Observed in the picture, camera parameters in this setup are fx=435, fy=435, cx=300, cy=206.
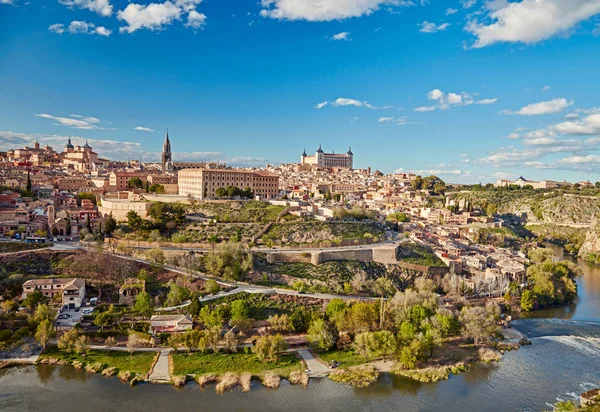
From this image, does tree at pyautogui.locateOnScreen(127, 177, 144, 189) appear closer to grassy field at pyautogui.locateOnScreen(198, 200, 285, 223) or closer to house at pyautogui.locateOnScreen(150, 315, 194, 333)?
grassy field at pyautogui.locateOnScreen(198, 200, 285, 223)

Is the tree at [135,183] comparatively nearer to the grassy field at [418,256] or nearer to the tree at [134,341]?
the grassy field at [418,256]

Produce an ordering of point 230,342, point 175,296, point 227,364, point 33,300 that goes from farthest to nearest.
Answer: point 175,296
point 33,300
point 230,342
point 227,364

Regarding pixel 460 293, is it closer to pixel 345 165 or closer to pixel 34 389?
pixel 34 389

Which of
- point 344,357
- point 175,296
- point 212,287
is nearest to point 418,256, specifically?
point 344,357

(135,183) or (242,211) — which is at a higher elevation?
(135,183)

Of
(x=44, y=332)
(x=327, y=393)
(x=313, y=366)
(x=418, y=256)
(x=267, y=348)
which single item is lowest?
(x=327, y=393)

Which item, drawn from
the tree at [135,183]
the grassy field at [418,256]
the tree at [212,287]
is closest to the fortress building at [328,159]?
the tree at [135,183]

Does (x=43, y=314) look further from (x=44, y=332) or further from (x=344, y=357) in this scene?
(x=344, y=357)
